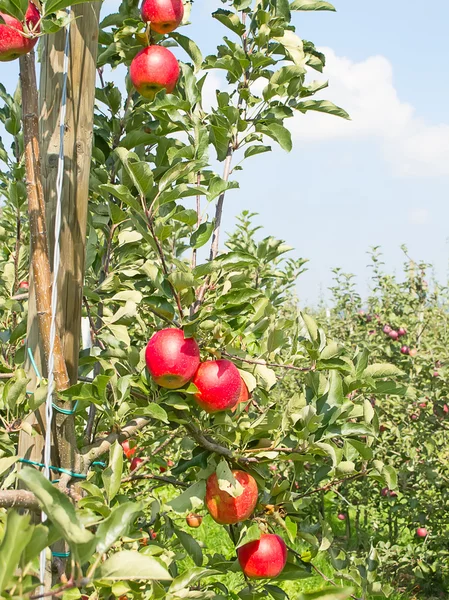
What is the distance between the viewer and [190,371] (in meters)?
1.40

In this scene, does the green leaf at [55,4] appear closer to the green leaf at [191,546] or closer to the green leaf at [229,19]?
the green leaf at [229,19]

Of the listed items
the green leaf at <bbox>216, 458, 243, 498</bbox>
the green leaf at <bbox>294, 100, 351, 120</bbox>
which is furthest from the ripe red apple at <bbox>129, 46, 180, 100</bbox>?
the green leaf at <bbox>216, 458, 243, 498</bbox>

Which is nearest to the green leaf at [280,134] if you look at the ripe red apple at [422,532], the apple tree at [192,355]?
the apple tree at [192,355]

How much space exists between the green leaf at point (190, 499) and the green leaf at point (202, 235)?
20.8 inches

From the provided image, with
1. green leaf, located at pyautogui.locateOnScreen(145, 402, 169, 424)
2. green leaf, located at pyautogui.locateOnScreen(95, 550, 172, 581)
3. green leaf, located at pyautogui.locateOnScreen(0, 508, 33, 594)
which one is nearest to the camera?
green leaf, located at pyautogui.locateOnScreen(0, 508, 33, 594)

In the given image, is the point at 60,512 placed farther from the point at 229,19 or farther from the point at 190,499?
the point at 229,19

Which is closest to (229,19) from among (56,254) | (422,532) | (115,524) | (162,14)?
(162,14)

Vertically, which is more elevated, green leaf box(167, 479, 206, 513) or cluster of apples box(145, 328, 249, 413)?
cluster of apples box(145, 328, 249, 413)

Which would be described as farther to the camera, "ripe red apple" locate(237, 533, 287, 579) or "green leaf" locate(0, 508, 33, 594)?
"ripe red apple" locate(237, 533, 287, 579)

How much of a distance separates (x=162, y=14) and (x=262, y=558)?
1.28 meters

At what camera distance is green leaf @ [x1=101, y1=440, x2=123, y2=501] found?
1213 mm

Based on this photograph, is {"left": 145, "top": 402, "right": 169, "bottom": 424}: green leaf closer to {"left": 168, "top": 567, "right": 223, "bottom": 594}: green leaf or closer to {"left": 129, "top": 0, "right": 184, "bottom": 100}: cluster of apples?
{"left": 168, "top": 567, "right": 223, "bottom": 594}: green leaf

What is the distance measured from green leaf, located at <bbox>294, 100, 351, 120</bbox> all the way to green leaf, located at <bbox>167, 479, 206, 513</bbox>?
0.94 meters

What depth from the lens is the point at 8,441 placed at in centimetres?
143
